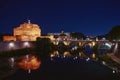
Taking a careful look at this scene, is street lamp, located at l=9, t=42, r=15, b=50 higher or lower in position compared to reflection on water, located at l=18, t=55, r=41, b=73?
higher

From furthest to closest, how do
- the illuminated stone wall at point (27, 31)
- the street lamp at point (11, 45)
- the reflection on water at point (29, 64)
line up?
the illuminated stone wall at point (27, 31)
the street lamp at point (11, 45)
the reflection on water at point (29, 64)

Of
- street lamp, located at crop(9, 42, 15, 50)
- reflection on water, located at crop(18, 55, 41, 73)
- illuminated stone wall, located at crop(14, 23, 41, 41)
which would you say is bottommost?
reflection on water, located at crop(18, 55, 41, 73)

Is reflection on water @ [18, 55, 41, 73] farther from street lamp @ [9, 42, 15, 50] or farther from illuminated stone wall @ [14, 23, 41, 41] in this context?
illuminated stone wall @ [14, 23, 41, 41]

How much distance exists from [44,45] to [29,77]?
47480 mm

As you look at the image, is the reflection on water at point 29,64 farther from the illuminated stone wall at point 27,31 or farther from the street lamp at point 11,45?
the illuminated stone wall at point 27,31

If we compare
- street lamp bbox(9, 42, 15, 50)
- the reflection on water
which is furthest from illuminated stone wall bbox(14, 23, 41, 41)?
the reflection on water

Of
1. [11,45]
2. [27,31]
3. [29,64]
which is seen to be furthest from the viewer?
[27,31]

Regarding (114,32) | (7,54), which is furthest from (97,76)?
(114,32)

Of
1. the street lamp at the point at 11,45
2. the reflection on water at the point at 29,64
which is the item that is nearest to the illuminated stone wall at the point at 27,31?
the street lamp at the point at 11,45

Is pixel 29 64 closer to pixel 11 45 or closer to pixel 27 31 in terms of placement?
pixel 11 45

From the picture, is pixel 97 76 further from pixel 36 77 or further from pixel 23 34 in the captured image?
pixel 23 34

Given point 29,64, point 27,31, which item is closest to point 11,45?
point 29,64

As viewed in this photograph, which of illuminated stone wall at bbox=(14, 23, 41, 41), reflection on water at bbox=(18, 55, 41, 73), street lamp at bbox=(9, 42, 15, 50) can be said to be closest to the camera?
reflection on water at bbox=(18, 55, 41, 73)

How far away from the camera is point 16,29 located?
113m
